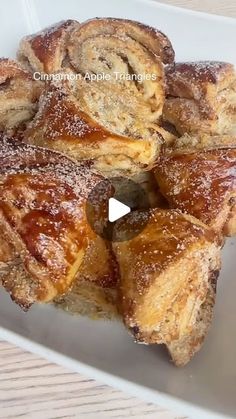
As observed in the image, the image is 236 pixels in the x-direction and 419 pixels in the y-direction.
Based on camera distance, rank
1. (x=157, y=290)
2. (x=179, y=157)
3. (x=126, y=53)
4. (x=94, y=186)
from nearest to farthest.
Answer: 1. (x=157, y=290)
2. (x=94, y=186)
3. (x=179, y=157)
4. (x=126, y=53)

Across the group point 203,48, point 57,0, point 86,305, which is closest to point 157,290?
point 86,305

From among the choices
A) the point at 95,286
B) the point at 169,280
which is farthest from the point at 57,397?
the point at 169,280

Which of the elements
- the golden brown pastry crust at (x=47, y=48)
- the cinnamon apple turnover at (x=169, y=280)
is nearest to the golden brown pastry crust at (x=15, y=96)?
the golden brown pastry crust at (x=47, y=48)

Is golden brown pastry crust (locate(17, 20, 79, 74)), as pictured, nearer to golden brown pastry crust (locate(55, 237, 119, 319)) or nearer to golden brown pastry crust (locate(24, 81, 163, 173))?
golden brown pastry crust (locate(24, 81, 163, 173))

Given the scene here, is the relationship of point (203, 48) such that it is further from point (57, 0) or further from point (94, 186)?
point (94, 186)

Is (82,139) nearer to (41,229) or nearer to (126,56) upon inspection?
(41,229)
